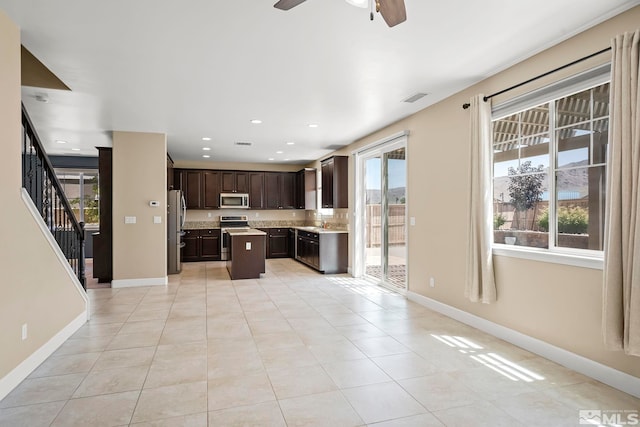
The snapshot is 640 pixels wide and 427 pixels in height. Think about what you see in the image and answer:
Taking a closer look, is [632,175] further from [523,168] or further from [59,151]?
[59,151]

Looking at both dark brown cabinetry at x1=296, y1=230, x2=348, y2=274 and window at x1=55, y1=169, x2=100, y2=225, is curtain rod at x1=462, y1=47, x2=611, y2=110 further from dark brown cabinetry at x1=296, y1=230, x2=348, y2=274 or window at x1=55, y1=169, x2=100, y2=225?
window at x1=55, y1=169, x2=100, y2=225

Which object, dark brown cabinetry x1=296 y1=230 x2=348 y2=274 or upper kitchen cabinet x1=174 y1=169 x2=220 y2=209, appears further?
upper kitchen cabinet x1=174 y1=169 x2=220 y2=209

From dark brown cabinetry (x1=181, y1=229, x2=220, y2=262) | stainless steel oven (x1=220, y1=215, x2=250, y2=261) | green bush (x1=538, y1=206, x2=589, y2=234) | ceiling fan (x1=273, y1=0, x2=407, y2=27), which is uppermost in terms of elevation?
ceiling fan (x1=273, y1=0, x2=407, y2=27)

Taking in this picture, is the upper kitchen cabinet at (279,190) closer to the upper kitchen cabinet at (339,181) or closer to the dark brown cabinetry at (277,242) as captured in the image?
the dark brown cabinetry at (277,242)

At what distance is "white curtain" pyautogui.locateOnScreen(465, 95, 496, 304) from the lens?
367cm

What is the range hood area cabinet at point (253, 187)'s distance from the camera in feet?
30.7


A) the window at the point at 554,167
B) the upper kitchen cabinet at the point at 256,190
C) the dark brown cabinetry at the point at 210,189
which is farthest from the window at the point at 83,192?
the window at the point at 554,167

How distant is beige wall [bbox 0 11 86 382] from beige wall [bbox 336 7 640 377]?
415 cm

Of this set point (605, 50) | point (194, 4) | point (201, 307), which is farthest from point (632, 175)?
point (201, 307)

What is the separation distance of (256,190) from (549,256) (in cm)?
782

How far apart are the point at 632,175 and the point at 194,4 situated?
3128 mm

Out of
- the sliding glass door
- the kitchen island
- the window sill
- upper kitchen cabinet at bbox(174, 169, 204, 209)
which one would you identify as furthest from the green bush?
upper kitchen cabinet at bbox(174, 169, 204, 209)

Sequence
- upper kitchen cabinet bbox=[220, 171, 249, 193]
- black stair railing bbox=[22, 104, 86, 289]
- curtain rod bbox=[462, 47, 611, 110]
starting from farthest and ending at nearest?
upper kitchen cabinet bbox=[220, 171, 249, 193] < black stair railing bbox=[22, 104, 86, 289] < curtain rod bbox=[462, 47, 611, 110]

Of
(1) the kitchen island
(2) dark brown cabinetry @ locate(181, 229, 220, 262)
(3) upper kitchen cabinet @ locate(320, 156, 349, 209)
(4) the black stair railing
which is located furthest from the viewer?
(2) dark brown cabinetry @ locate(181, 229, 220, 262)
